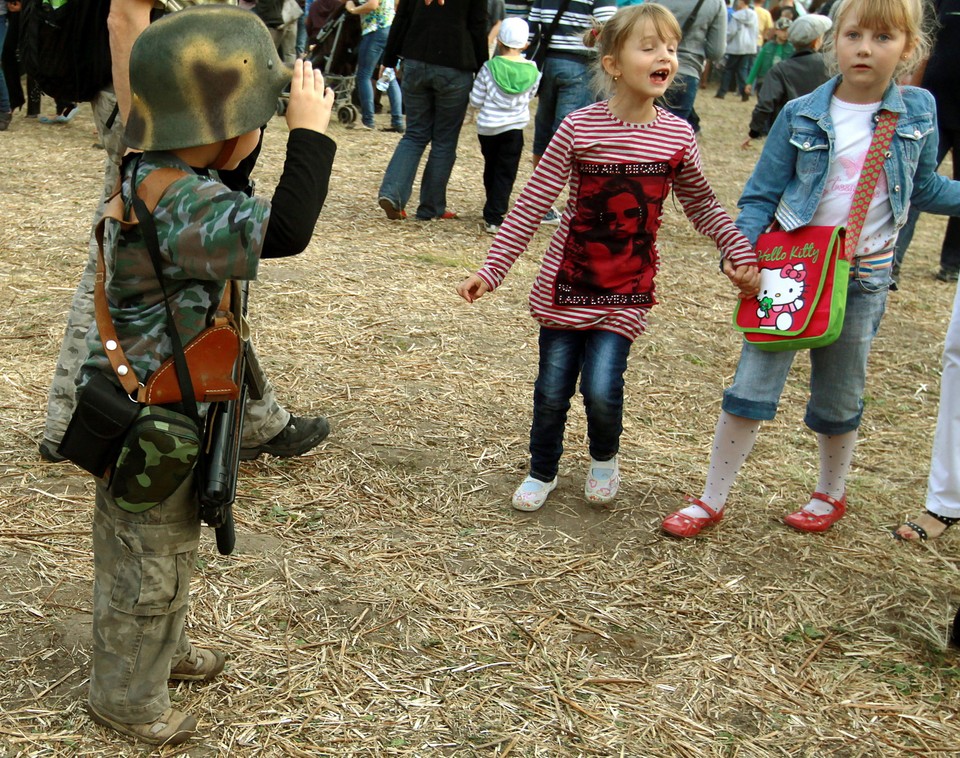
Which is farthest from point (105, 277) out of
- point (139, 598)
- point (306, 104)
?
point (139, 598)

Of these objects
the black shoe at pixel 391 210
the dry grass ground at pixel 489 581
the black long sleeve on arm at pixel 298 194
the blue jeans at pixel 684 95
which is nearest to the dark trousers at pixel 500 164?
the black shoe at pixel 391 210

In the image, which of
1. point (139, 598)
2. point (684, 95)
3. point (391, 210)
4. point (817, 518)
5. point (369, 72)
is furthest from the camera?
point (369, 72)

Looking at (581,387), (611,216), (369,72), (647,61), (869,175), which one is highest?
(647,61)

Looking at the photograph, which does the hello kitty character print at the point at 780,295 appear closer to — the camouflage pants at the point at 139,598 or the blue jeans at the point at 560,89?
the camouflage pants at the point at 139,598

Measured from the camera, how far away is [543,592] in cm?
343

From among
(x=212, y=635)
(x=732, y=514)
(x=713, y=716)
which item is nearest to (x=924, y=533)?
(x=732, y=514)

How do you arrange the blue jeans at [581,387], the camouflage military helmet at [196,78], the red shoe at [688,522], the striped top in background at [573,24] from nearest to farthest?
the camouflage military helmet at [196,78], the blue jeans at [581,387], the red shoe at [688,522], the striped top in background at [573,24]

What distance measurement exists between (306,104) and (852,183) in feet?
6.66

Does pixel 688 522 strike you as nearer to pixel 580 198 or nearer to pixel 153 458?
pixel 580 198

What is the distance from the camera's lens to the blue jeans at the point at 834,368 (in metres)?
3.64

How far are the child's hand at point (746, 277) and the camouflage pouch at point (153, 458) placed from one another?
6.55 ft

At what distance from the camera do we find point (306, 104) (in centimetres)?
234

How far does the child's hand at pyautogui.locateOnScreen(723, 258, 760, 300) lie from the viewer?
3.59m

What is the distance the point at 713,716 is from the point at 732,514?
50.7 inches
